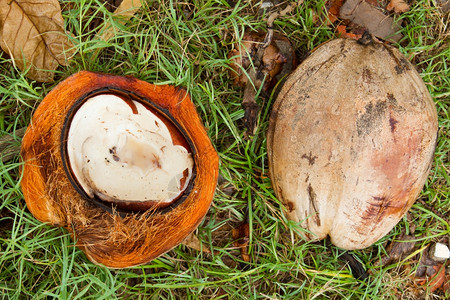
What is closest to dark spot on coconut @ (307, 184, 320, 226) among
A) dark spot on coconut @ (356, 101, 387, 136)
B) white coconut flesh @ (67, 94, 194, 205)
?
dark spot on coconut @ (356, 101, 387, 136)

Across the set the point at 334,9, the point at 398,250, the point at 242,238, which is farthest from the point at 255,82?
the point at 398,250

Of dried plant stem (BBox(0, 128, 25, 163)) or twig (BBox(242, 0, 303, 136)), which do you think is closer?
dried plant stem (BBox(0, 128, 25, 163))

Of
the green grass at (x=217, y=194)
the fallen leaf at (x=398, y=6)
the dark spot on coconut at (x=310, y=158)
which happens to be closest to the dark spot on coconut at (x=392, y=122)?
the dark spot on coconut at (x=310, y=158)

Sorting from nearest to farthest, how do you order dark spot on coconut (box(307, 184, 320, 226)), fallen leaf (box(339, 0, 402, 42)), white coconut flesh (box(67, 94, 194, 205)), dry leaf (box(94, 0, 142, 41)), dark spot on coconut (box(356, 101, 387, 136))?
dark spot on coconut (box(356, 101, 387, 136)) < dark spot on coconut (box(307, 184, 320, 226)) < white coconut flesh (box(67, 94, 194, 205)) < dry leaf (box(94, 0, 142, 41)) < fallen leaf (box(339, 0, 402, 42))

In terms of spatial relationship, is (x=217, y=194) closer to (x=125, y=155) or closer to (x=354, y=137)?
(x=125, y=155)

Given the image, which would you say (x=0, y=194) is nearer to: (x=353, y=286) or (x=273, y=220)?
(x=273, y=220)

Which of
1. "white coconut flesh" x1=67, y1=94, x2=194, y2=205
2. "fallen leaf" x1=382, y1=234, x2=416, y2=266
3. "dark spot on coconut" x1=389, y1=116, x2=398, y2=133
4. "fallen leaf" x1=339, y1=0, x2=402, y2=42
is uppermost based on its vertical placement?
"fallen leaf" x1=339, y1=0, x2=402, y2=42

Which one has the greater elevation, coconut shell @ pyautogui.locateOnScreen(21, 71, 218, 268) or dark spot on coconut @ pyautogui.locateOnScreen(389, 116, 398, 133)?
dark spot on coconut @ pyautogui.locateOnScreen(389, 116, 398, 133)

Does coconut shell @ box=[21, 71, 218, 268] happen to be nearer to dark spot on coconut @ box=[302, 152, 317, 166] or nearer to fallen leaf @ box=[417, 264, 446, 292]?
dark spot on coconut @ box=[302, 152, 317, 166]
